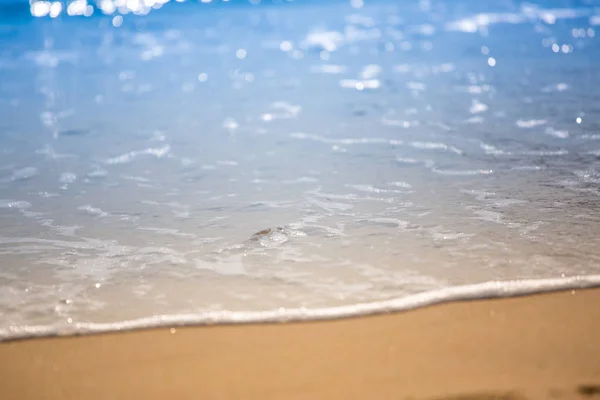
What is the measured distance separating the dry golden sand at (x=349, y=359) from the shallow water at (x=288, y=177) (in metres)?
0.21

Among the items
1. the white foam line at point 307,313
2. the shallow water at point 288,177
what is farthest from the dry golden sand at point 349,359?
the shallow water at point 288,177

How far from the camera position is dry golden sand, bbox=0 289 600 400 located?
7.80ft

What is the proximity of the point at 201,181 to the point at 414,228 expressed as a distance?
5.84 ft

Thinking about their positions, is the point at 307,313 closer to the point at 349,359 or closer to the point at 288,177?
the point at 349,359

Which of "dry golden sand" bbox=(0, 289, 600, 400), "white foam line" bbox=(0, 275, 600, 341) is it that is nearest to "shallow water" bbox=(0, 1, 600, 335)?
"white foam line" bbox=(0, 275, 600, 341)

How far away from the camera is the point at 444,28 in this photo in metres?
13.4

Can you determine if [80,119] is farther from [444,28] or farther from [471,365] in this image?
[444,28]

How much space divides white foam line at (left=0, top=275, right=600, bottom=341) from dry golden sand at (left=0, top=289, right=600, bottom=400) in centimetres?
4

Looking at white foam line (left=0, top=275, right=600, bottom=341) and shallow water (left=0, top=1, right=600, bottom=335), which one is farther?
shallow water (left=0, top=1, right=600, bottom=335)

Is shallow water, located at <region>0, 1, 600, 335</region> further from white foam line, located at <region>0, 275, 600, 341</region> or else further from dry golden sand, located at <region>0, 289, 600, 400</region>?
dry golden sand, located at <region>0, 289, 600, 400</region>

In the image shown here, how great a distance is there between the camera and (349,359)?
2549 mm

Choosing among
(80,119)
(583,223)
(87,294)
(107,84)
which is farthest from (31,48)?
(583,223)

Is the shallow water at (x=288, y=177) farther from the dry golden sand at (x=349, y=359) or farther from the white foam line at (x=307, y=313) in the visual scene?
the dry golden sand at (x=349, y=359)

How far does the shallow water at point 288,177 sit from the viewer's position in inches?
125
